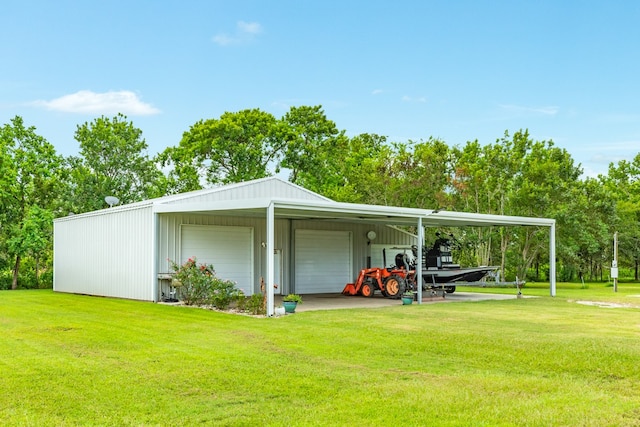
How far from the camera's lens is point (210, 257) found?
56.4ft

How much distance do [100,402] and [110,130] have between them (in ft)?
83.4

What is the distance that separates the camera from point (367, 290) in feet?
59.6

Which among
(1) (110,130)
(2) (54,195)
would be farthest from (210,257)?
(1) (110,130)

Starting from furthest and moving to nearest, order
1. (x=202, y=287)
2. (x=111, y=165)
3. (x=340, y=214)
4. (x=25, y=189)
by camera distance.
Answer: (x=111, y=165) → (x=25, y=189) → (x=340, y=214) → (x=202, y=287)

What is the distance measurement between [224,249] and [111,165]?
13.7 meters

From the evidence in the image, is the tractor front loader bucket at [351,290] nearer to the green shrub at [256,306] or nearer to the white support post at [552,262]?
the white support post at [552,262]

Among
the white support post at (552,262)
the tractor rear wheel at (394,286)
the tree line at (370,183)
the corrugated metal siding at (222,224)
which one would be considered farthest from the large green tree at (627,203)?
the corrugated metal siding at (222,224)

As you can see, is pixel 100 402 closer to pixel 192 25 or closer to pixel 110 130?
pixel 192 25

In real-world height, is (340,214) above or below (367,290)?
above

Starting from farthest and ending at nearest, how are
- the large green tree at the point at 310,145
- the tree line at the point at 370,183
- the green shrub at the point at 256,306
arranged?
the large green tree at the point at 310,145, the tree line at the point at 370,183, the green shrub at the point at 256,306

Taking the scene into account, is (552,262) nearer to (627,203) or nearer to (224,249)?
(224,249)

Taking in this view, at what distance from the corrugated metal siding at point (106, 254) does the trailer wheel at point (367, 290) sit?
227 inches

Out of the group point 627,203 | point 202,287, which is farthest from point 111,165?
point 627,203

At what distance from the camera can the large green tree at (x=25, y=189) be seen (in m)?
24.7
